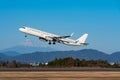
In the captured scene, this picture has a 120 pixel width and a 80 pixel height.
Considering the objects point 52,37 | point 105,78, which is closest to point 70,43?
point 52,37

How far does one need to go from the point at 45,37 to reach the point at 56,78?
237 ft

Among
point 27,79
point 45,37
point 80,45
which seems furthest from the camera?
point 80,45

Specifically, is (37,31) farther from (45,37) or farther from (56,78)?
(56,78)

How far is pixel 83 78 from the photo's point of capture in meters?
60.3

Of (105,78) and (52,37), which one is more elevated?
(52,37)

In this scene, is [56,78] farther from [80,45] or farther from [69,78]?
[80,45]

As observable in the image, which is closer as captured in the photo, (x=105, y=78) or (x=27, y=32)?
(x=105, y=78)

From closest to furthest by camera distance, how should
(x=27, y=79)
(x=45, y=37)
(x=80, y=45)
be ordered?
1. (x=27, y=79)
2. (x=45, y=37)
3. (x=80, y=45)

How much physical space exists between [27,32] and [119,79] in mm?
75152

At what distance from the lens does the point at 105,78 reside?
61094mm

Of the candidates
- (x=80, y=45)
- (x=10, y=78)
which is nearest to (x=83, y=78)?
(x=10, y=78)

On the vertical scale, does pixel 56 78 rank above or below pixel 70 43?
below

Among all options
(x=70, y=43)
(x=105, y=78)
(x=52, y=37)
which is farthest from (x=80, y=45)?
(x=105, y=78)

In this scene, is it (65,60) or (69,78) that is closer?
(69,78)
